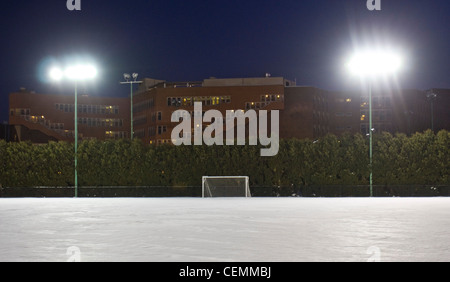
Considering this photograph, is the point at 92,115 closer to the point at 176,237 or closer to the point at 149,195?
the point at 149,195

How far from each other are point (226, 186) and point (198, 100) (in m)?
66.5

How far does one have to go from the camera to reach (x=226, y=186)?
42.8 m

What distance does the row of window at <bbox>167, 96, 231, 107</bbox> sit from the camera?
352 feet

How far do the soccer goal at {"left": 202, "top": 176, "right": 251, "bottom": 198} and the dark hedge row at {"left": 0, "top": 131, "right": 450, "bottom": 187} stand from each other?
198 cm

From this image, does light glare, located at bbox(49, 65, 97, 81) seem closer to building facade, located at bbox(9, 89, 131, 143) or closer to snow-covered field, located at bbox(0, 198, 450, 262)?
snow-covered field, located at bbox(0, 198, 450, 262)

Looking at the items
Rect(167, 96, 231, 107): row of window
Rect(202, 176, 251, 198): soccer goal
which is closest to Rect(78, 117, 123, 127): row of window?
Rect(167, 96, 231, 107): row of window

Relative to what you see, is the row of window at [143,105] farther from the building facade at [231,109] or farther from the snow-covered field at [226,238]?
the snow-covered field at [226,238]

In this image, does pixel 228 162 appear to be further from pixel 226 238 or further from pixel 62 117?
pixel 62 117

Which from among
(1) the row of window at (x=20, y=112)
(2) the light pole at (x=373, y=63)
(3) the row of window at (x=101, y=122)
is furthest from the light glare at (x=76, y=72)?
(3) the row of window at (x=101, y=122)

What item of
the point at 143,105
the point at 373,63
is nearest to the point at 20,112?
the point at 143,105
